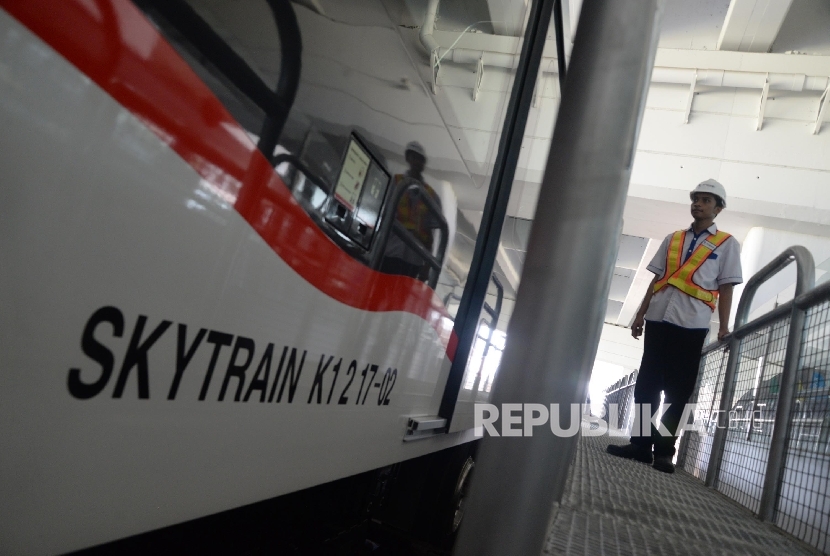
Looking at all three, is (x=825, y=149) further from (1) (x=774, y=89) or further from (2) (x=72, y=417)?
(2) (x=72, y=417)

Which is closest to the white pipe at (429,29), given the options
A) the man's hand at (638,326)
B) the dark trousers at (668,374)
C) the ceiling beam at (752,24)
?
the dark trousers at (668,374)

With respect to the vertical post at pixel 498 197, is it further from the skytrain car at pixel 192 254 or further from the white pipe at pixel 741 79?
the white pipe at pixel 741 79

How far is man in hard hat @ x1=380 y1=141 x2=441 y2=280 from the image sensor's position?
1.34m

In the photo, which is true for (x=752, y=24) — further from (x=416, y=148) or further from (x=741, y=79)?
(x=416, y=148)

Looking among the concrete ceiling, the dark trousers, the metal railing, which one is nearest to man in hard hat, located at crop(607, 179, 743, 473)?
the dark trousers

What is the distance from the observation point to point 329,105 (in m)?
1.00

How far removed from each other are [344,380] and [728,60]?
312 inches

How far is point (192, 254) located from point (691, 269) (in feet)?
10.9

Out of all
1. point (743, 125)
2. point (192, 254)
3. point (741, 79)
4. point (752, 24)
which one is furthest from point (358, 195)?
point (743, 125)

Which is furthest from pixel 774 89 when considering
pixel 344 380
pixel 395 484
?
→ pixel 344 380

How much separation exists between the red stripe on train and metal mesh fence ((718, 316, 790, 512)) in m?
2.88

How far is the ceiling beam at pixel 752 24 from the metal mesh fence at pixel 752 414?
4.50m

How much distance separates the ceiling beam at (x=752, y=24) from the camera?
6504 mm

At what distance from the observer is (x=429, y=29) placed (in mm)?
1398
